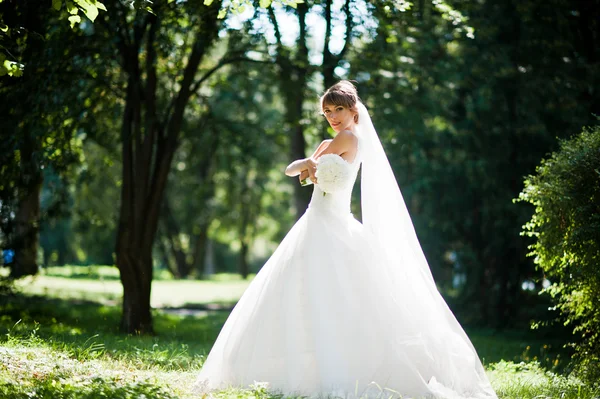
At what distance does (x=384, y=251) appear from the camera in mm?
5945

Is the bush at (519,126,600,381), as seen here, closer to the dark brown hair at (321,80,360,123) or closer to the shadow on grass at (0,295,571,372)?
the shadow on grass at (0,295,571,372)

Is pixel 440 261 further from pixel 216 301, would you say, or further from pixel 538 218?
pixel 538 218

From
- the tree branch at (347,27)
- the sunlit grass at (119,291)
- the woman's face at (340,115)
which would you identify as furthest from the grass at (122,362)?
the tree branch at (347,27)

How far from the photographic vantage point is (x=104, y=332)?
364 inches

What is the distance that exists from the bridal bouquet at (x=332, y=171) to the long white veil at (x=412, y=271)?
387mm

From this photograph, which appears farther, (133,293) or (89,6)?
(133,293)

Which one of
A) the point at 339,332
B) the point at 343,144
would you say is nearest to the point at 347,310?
the point at 339,332

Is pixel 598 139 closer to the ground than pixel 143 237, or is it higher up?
higher up

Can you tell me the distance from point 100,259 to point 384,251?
2997 centimetres

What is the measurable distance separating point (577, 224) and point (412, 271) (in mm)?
1925

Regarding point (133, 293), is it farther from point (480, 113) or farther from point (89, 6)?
point (480, 113)

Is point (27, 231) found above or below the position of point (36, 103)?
below

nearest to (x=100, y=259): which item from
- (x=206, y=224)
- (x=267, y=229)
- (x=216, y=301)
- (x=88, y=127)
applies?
(x=206, y=224)

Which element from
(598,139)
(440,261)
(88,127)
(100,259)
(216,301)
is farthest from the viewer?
(100,259)
